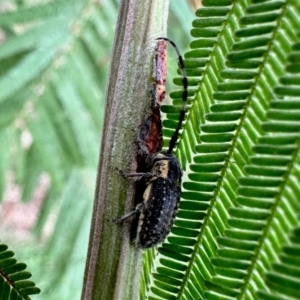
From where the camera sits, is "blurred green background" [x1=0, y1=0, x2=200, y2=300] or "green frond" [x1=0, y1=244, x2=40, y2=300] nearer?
"green frond" [x1=0, y1=244, x2=40, y2=300]

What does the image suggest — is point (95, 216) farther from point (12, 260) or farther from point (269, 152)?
point (269, 152)

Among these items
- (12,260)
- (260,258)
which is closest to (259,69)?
(260,258)

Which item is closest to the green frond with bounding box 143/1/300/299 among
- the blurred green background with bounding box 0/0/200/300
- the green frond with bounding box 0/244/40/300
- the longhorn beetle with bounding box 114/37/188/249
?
the longhorn beetle with bounding box 114/37/188/249

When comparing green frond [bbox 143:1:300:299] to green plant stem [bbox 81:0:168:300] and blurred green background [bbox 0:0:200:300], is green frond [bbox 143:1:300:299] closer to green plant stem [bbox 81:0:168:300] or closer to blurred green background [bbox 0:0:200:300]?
green plant stem [bbox 81:0:168:300]

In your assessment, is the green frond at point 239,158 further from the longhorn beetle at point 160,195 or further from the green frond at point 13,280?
the green frond at point 13,280

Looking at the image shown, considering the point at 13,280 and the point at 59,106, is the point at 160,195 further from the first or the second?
the point at 59,106
